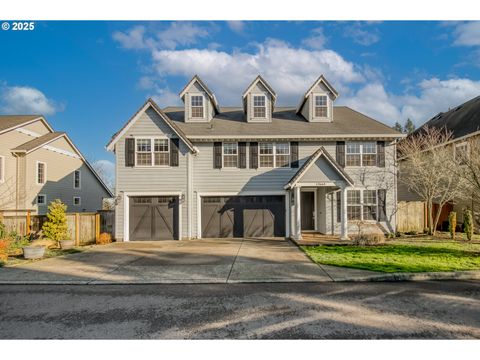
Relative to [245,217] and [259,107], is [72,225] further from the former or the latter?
[259,107]

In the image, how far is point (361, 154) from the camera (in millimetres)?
16484

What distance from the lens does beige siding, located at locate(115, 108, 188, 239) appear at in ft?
51.8

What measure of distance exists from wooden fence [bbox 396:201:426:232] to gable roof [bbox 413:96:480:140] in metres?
5.57

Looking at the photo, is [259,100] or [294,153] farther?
[259,100]

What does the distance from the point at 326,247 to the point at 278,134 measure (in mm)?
7054

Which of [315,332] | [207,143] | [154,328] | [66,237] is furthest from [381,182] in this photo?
[66,237]

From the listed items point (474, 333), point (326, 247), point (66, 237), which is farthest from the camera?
point (66, 237)

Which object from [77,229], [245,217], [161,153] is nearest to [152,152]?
[161,153]

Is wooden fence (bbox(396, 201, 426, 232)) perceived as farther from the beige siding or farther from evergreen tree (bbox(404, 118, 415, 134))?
evergreen tree (bbox(404, 118, 415, 134))

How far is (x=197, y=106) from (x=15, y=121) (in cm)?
1387

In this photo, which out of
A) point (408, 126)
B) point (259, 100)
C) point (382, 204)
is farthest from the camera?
point (408, 126)

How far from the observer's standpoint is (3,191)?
17.8 m

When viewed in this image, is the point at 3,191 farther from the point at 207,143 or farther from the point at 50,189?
the point at 207,143

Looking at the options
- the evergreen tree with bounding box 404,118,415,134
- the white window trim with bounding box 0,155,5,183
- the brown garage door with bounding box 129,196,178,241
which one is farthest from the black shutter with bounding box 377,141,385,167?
the evergreen tree with bounding box 404,118,415,134
